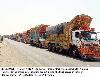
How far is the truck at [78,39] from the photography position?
2602 cm

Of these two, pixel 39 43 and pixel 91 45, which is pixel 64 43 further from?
pixel 39 43

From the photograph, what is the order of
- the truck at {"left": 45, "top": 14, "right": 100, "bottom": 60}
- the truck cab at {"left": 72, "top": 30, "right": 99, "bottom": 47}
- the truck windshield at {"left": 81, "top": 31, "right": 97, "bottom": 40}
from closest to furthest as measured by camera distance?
the truck at {"left": 45, "top": 14, "right": 100, "bottom": 60}
the truck cab at {"left": 72, "top": 30, "right": 99, "bottom": 47}
the truck windshield at {"left": 81, "top": 31, "right": 97, "bottom": 40}

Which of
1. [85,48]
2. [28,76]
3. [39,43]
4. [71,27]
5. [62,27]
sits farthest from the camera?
[39,43]

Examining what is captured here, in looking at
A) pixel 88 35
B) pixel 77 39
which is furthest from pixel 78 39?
pixel 88 35

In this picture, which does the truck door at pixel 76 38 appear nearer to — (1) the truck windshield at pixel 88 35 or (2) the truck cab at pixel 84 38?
(2) the truck cab at pixel 84 38

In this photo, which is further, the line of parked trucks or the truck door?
the truck door

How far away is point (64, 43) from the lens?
103 ft

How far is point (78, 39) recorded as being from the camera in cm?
2727

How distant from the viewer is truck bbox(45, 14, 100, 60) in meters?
26.0

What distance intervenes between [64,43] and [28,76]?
689 inches

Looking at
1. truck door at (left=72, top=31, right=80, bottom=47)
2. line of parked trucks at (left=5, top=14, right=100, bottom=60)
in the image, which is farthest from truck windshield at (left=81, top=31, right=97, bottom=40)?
truck door at (left=72, top=31, right=80, bottom=47)

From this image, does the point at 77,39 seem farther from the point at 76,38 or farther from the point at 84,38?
the point at 84,38

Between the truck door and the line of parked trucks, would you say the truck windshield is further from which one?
the truck door

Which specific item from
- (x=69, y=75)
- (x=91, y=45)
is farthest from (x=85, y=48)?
(x=69, y=75)
